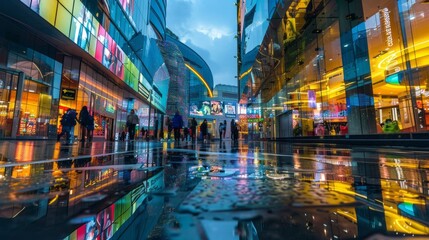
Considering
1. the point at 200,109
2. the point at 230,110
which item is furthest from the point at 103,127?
the point at 230,110

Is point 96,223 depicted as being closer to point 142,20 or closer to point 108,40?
point 108,40

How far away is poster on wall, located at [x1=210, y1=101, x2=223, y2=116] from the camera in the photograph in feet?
244

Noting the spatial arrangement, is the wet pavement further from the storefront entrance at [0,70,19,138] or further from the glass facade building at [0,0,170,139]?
the storefront entrance at [0,70,19,138]

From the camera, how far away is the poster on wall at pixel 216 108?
244 feet

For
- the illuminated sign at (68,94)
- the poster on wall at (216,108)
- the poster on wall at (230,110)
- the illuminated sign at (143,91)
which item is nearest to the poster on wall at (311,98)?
the illuminated sign at (68,94)

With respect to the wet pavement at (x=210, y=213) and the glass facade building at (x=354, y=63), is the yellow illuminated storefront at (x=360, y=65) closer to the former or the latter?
the glass facade building at (x=354, y=63)

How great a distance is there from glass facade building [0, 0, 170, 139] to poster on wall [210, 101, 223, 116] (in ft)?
164

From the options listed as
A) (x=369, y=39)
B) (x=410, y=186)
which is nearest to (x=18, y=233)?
(x=410, y=186)

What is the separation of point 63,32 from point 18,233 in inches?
614

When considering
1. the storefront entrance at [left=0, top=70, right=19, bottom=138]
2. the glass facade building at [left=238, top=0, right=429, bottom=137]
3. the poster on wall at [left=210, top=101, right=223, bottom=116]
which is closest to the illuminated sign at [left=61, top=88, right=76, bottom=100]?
the storefront entrance at [left=0, top=70, right=19, bottom=138]

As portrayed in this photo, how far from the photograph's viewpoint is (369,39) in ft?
30.8

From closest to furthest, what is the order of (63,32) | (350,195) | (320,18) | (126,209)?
(126,209) → (350,195) → (320,18) → (63,32)

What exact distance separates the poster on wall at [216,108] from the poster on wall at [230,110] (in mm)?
2199

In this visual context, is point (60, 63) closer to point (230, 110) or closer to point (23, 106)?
point (23, 106)
